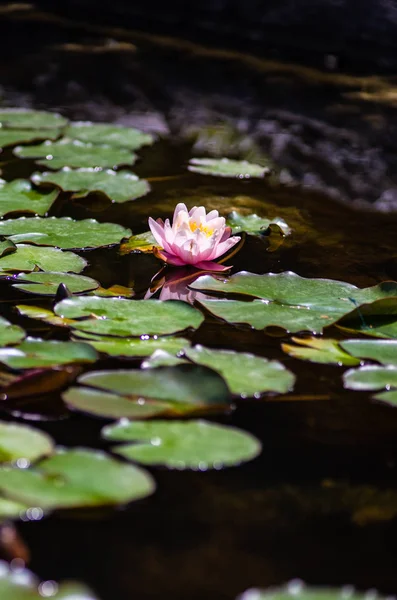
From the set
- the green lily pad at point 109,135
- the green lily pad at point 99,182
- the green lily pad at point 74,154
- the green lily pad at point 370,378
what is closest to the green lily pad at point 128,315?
the green lily pad at point 370,378

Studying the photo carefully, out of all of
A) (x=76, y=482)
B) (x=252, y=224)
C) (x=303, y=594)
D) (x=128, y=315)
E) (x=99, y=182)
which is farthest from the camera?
(x=99, y=182)

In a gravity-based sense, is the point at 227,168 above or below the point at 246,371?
below

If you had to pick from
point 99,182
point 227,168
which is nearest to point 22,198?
point 99,182

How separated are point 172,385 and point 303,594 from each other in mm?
392

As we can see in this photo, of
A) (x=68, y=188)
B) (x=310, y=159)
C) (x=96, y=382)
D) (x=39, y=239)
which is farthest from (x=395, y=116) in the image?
(x=96, y=382)

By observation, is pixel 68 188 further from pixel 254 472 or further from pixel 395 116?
pixel 395 116

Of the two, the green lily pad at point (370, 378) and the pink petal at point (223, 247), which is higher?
the green lily pad at point (370, 378)

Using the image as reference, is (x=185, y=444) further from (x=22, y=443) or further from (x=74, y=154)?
(x=74, y=154)

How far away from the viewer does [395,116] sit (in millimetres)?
2752

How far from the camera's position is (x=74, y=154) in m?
2.16

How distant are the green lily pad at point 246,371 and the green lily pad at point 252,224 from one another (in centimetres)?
62

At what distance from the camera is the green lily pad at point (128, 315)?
1213 millimetres

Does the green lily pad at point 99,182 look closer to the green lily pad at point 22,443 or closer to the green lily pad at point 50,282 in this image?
the green lily pad at point 50,282

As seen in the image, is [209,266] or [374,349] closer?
[374,349]
